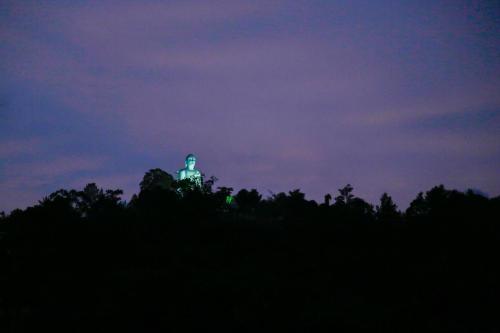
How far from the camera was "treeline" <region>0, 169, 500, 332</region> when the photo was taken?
54.5 ft

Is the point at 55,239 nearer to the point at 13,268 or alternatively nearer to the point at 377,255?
the point at 13,268

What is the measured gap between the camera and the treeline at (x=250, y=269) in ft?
54.5

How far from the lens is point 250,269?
65.0 feet

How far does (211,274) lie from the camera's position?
19312mm

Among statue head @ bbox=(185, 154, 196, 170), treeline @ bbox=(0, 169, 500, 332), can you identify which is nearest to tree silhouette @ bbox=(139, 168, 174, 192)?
statue head @ bbox=(185, 154, 196, 170)

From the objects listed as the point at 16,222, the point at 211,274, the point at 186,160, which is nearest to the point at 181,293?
the point at 211,274

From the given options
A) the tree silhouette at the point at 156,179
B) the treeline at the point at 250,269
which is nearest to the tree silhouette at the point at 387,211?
the treeline at the point at 250,269

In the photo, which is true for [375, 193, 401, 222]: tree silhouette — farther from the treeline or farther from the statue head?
the statue head

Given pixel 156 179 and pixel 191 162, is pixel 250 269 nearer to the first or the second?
pixel 156 179

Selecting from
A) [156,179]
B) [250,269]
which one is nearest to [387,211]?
[250,269]

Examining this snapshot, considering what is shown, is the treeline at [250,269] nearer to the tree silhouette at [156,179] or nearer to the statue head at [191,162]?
the tree silhouette at [156,179]

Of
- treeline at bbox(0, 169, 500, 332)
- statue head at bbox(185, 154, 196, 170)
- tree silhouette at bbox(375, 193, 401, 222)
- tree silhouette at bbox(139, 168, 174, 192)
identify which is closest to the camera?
treeline at bbox(0, 169, 500, 332)

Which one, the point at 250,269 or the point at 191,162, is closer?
the point at 250,269

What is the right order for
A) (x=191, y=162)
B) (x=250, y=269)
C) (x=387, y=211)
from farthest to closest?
1. (x=191, y=162)
2. (x=387, y=211)
3. (x=250, y=269)
